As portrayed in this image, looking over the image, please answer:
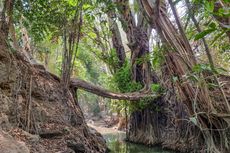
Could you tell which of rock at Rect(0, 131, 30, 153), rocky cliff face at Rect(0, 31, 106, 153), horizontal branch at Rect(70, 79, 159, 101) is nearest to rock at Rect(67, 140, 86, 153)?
rocky cliff face at Rect(0, 31, 106, 153)

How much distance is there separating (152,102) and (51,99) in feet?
13.6

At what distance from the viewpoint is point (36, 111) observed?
5375mm

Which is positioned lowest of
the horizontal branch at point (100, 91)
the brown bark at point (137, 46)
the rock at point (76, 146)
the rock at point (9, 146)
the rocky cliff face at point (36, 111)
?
the rock at point (76, 146)

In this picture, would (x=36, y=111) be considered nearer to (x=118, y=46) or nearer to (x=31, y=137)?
(x=31, y=137)

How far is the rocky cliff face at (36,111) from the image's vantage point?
15.2ft

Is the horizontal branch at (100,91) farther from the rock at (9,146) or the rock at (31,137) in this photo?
the rock at (9,146)

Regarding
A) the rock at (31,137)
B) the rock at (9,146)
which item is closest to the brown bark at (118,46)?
the rock at (31,137)

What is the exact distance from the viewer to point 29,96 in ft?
16.7

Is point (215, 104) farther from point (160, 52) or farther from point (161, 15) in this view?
point (161, 15)

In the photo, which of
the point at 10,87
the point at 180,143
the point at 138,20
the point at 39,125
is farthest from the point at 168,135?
the point at 10,87

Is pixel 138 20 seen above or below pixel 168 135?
above

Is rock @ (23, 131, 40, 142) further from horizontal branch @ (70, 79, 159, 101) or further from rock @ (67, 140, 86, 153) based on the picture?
horizontal branch @ (70, 79, 159, 101)

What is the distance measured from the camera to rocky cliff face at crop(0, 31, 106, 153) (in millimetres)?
4632

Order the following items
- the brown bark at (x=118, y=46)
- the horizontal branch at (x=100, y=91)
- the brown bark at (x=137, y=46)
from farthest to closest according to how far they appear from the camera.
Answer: the brown bark at (x=118, y=46)
the brown bark at (x=137, y=46)
the horizontal branch at (x=100, y=91)
